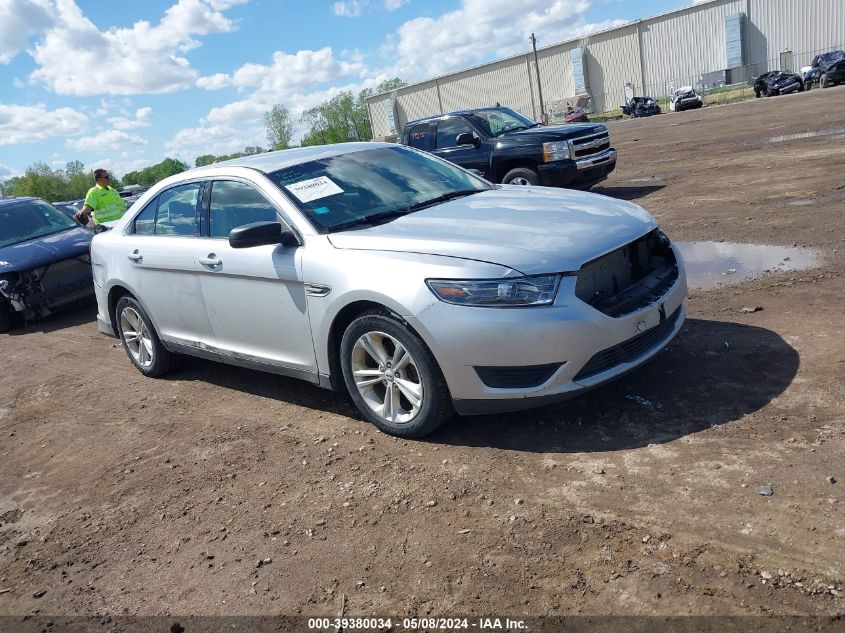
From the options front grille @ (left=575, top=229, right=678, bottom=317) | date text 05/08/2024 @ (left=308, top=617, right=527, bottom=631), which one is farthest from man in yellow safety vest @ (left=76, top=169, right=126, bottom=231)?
date text 05/08/2024 @ (left=308, top=617, right=527, bottom=631)

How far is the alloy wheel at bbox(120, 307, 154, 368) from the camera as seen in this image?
6484 millimetres

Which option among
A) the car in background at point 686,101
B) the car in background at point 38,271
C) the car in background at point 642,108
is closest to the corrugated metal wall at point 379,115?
the car in background at point 642,108

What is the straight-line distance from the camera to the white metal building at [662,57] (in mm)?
53875

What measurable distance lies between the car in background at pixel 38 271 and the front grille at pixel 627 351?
333 inches

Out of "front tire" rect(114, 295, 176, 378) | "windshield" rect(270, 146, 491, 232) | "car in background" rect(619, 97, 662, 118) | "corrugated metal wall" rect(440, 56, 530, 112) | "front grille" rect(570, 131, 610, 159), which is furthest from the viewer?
"corrugated metal wall" rect(440, 56, 530, 112)

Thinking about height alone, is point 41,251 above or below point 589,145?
below

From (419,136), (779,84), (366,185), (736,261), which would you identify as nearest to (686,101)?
(779,84)

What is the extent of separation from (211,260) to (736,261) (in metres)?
4.91

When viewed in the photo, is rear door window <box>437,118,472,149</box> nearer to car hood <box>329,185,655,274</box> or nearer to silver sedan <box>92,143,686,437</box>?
silver sedan <box>92,143,686,437</box>

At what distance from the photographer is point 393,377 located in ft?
14.2

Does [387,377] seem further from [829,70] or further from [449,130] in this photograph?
[829,70]

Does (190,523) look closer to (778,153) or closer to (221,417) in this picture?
(221,417)

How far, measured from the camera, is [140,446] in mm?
5184

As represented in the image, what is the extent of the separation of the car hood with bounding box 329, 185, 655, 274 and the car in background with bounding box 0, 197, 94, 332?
276 inches
